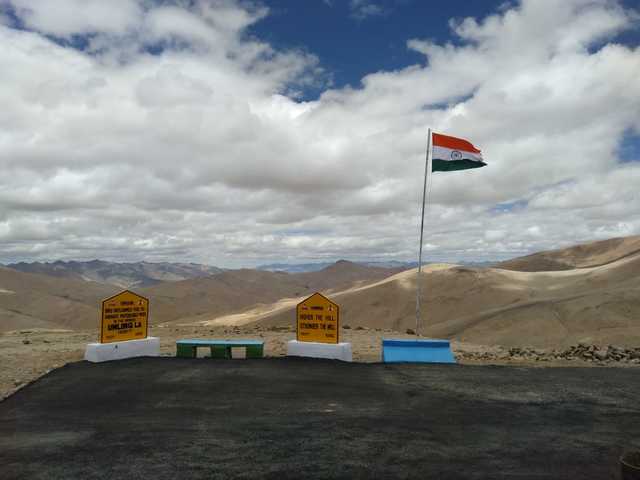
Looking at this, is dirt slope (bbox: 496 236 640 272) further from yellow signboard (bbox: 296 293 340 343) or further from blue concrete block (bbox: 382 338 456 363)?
yellow signboard (bbox: 296 293 340 343)

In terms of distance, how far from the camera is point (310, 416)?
300 inches

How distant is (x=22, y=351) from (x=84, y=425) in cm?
932

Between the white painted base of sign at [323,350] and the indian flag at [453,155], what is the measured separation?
868 cm

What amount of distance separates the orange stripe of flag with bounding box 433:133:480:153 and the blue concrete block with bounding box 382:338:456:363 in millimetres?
8105

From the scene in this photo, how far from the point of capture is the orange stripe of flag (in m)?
18.2

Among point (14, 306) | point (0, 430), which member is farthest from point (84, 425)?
point (14, 306)

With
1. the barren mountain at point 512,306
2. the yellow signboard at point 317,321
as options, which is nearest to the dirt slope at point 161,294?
the barren mountain at point 512,306

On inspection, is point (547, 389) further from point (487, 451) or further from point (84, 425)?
point (84, 425)

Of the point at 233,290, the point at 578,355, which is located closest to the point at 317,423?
the point at 578,355

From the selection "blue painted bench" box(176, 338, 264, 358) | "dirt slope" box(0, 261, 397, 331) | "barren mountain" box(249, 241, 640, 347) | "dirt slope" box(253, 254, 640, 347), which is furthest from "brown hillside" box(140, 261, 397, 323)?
"blue painted bench" box(176, 338, 264, 358)

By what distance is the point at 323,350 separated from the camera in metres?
12.5

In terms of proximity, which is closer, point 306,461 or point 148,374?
point 306,461

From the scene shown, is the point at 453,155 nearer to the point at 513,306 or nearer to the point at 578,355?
the point at 578,355

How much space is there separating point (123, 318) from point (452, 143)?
41.2 ft
